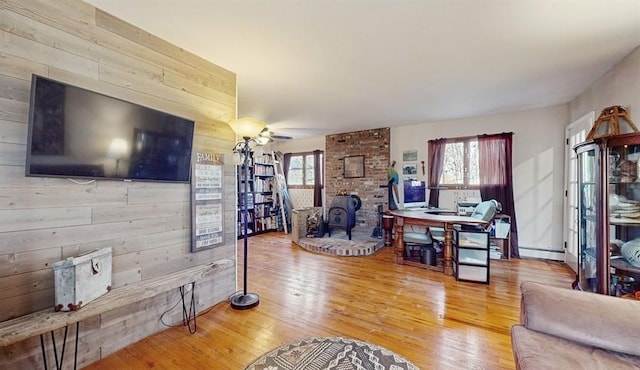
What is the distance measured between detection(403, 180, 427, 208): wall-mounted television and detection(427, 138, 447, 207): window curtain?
212mm

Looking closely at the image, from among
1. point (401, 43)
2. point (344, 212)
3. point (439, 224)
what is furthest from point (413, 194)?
point (401, 43)

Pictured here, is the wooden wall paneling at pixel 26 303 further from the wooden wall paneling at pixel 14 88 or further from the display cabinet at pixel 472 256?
the display cabinet at pixel 472 256

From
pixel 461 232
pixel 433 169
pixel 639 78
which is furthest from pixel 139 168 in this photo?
pixel 433 169

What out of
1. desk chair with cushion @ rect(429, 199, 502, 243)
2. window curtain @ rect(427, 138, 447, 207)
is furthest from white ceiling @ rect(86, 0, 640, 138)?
desk chair with cushion @ rect(429, 199, 502, 243)

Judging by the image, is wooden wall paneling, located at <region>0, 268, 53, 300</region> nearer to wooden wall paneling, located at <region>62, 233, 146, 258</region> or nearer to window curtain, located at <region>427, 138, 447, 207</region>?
wooden wall paneling, located at <region>62, 233, 146, 258</region>

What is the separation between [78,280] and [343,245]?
12.3 ft

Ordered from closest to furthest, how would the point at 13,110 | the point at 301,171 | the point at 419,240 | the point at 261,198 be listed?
the point at 13,110 → the point at 419,240 → the point at 261,198 → the point at 301,171

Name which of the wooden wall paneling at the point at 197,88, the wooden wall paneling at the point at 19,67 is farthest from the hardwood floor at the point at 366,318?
the wooden wall paneling at the point at 197,88

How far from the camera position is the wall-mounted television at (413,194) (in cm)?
464

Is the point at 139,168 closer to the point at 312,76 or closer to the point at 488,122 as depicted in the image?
the point at 312,76

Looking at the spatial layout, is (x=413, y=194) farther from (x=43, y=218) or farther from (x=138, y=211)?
(x=43, y=218)

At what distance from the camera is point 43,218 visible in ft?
5.15

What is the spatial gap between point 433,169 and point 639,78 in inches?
111

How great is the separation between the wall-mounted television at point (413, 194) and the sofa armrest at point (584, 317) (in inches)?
128
